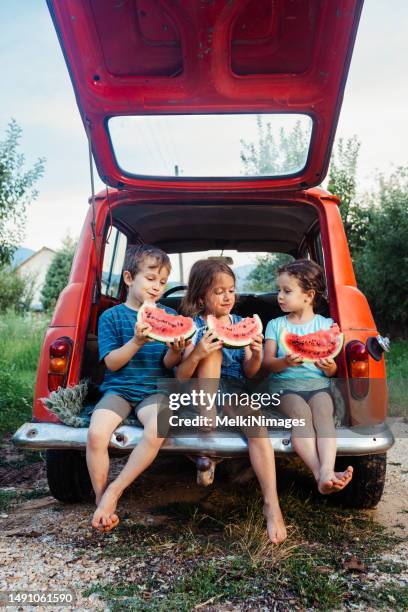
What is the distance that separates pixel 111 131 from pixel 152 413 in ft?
5.50

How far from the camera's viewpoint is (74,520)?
3.34 metres

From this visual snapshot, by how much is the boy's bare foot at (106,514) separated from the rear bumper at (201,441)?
0.77 ft

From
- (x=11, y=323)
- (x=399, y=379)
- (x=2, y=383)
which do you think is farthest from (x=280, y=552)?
(x=11, y=323)

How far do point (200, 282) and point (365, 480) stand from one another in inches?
61.4

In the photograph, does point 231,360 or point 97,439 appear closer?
point 97,439

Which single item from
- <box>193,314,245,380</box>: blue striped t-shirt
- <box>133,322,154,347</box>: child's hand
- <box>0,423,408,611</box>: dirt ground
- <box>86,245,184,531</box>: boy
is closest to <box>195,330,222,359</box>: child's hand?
<box>86,245,184,531</box>: boy

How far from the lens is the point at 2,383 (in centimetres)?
668

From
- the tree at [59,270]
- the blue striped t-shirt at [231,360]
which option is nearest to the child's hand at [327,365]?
the blue striped t-shirt at [231,360]

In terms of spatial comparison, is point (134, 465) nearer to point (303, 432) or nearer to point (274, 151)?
point (303, 432)

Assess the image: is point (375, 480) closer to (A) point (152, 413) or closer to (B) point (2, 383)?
(A) point (152, 413)

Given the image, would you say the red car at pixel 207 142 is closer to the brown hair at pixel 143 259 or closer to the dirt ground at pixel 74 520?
the dirt ground at pixel 74 520

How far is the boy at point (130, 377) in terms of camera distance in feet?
9.39

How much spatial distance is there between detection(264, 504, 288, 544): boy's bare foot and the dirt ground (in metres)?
0.54

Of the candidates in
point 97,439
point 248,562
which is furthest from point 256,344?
point 248,562
